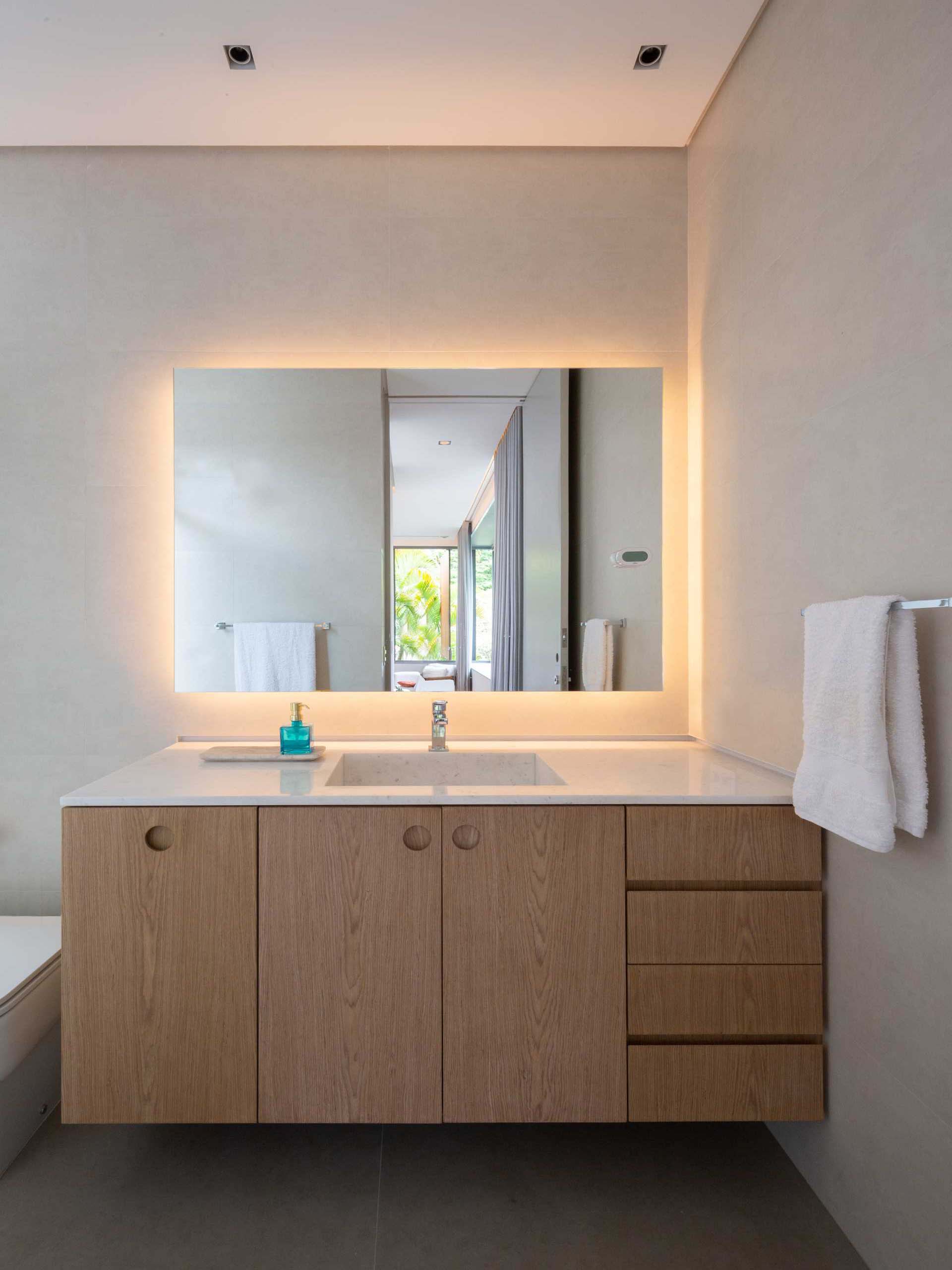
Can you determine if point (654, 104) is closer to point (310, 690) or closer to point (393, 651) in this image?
point (393, 651)

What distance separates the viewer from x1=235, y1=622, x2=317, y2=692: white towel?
2.19 metres

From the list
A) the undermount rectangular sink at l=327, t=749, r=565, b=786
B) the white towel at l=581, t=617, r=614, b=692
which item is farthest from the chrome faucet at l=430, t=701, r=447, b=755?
the white towel at l=581, t=617, r=614, b=692

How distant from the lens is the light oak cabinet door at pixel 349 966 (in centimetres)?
153

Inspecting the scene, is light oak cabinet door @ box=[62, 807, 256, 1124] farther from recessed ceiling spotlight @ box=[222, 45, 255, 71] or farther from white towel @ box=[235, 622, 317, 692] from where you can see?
recessed ceiling spotlight @ box=[222, 45, 255, 71]

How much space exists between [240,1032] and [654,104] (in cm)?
233

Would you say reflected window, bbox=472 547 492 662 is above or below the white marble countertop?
above

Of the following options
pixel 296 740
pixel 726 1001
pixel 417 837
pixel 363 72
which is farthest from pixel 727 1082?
pixel 363 72

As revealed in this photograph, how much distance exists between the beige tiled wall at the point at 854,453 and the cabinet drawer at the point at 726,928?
2.3 inches

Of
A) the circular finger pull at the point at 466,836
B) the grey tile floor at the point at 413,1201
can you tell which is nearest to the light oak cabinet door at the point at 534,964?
the circular finger pull at the point at 466,836

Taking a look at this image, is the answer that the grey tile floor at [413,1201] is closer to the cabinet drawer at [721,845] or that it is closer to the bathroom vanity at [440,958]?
the bathroom vanity at [440,958]

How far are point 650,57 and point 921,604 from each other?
151 centimetres

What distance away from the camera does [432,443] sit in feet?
7.14

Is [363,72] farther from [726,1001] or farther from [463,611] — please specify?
[726,1001]

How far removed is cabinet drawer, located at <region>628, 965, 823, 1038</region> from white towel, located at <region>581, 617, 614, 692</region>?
0.84 metres
